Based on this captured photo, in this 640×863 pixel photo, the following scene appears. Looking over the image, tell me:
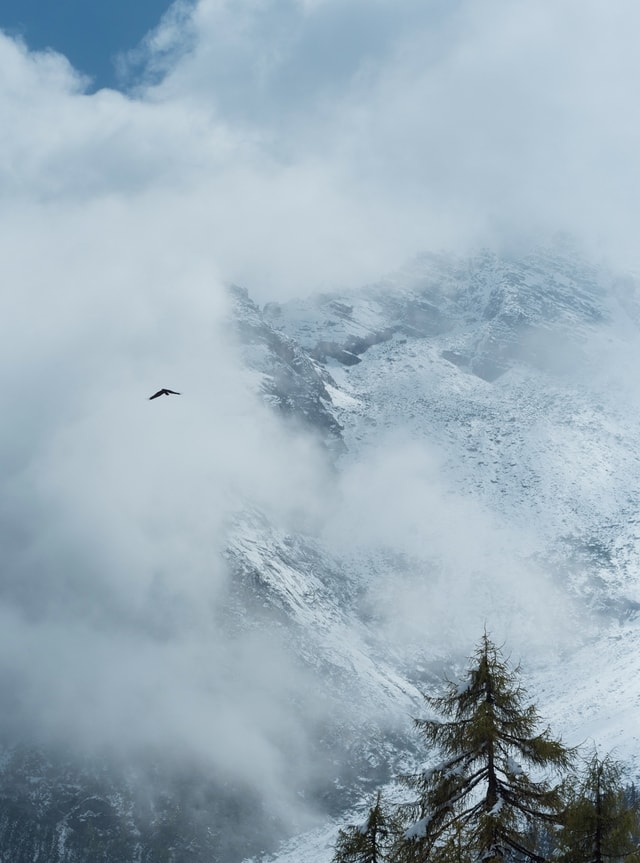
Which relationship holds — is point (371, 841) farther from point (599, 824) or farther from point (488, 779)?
point (599, 824)

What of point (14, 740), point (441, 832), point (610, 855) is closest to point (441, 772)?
point (441, 832)

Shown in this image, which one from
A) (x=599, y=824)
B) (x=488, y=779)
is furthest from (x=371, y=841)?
(x=599, y=824)

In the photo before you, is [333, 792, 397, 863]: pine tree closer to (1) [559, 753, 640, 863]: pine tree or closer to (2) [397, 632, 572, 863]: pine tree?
(2) [397, 632, 572, 863]: pine tree

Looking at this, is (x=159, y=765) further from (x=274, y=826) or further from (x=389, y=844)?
(x=389, y=844)

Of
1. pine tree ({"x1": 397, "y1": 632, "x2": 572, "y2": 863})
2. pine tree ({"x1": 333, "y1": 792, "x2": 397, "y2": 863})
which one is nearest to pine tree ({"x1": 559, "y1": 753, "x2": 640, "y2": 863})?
pine tree ({"x1": 397, "y1": 632, "x2": 572, "y2": 863})

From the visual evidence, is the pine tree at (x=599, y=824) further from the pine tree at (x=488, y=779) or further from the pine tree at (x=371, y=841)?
the pine tree at (x=371, y=841)

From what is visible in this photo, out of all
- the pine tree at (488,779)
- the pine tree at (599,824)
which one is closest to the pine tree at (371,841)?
the pine tree at (488,779)

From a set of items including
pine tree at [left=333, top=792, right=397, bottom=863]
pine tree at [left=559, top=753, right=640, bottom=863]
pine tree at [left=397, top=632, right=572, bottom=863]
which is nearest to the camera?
pine tree at [left=559, top=753, right=640, bottom=863]
